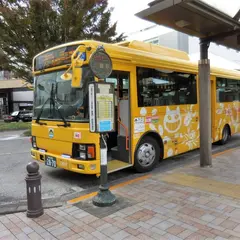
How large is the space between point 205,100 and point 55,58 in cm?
354

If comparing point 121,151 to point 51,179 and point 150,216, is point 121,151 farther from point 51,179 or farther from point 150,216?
point 150,216

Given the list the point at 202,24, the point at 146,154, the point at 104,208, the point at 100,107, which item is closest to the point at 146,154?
the point at 146,154

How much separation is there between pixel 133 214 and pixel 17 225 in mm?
1660

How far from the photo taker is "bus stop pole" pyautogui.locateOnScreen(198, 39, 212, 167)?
6145 mm

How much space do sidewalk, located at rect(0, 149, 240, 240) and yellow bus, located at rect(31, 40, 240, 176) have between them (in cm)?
93

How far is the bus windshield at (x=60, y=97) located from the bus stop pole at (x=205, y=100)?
282cm

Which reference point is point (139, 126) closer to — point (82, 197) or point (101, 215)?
point (82, 197)

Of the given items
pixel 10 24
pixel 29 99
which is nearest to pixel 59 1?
pixel 10 24

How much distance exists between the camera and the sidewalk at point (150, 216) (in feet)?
11.0

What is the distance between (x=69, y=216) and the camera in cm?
392

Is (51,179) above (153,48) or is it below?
below

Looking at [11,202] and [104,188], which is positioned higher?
[104,188]

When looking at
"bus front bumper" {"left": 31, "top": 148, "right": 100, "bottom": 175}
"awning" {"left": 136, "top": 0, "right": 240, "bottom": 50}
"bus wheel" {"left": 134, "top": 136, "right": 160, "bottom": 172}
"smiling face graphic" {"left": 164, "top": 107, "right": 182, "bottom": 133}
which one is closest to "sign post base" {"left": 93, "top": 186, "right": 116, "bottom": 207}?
"bus front bumper" {"left": 31, "top": 148, "right": 100, "bottom": 175}

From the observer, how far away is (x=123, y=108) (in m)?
5.82
